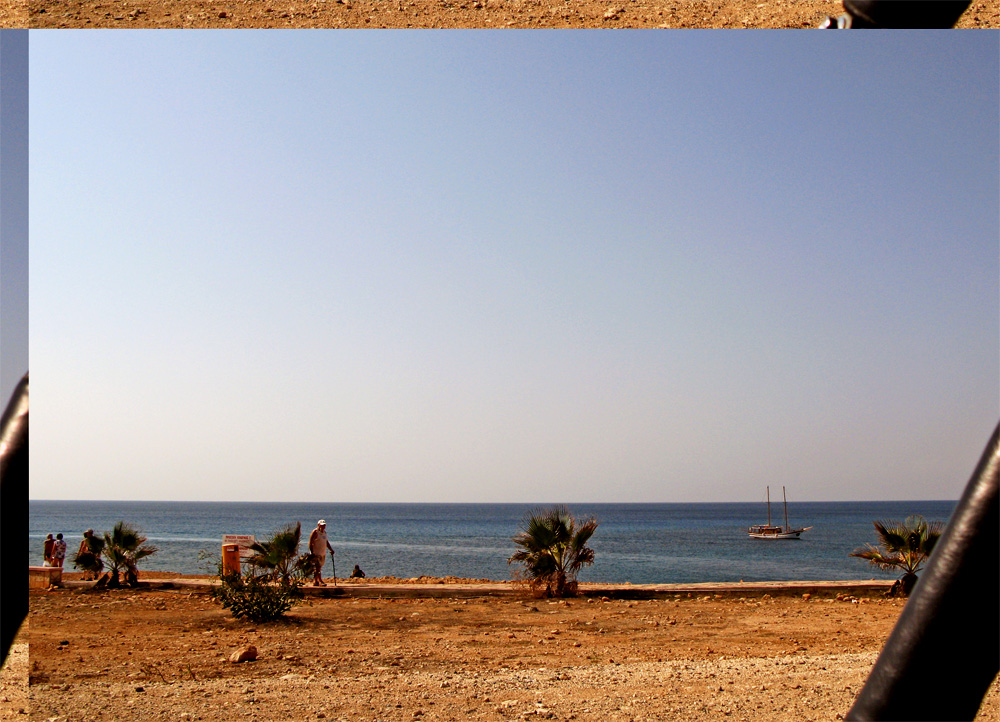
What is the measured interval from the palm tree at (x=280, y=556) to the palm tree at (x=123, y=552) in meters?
2.01

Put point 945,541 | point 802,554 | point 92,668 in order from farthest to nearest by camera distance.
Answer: point 802,554 → point 92,668 → point 945,541

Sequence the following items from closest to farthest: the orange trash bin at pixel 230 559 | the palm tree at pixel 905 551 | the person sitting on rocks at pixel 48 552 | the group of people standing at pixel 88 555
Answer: the orange trash bin at pixel 230 559, the palm tree at pixel 905 551, the group of people standing at pixel 88 555, the person sitting on rocks at pixel 48 552

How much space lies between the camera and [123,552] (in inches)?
485

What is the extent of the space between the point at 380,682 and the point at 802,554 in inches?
2382

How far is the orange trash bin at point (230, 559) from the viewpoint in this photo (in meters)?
10.2

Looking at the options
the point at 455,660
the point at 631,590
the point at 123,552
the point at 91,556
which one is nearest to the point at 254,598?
the point at 455,660

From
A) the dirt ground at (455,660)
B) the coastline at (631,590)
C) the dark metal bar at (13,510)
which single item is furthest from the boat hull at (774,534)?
the dark metal bar at (13,510)

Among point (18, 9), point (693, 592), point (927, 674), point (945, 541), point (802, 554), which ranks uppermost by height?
point (18, 9)

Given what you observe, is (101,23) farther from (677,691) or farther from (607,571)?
(607,571)

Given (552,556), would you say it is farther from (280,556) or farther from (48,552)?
(48,552)

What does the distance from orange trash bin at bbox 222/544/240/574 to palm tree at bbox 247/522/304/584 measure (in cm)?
43

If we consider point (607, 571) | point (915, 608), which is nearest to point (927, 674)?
point (915, 608)

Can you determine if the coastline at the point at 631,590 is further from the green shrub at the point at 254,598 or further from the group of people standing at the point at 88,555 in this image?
the green shrub at the point at 254,598

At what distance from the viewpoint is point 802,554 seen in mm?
60750
